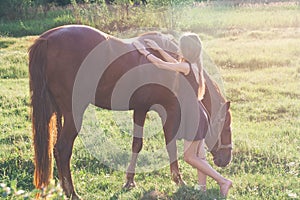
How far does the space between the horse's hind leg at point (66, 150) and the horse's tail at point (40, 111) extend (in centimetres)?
12

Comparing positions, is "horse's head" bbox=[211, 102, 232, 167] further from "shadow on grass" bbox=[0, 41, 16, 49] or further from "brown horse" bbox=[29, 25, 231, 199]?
"shadow on grass" bbox=[0, 41, 16, 49]

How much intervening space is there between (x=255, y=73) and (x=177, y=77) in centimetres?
554

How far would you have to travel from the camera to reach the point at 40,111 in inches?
167

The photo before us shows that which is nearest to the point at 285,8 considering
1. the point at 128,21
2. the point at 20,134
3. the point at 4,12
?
the point at 128,21

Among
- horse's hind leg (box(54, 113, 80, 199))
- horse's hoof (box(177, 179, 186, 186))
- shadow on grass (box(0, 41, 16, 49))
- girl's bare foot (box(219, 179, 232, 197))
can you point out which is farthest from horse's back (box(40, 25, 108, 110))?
shadow on grass (box(0, 41, 16, 49))

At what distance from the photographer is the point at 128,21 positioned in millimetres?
16875

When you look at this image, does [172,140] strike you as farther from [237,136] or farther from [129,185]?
[237,136]

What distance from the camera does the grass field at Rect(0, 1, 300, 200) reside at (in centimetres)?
446

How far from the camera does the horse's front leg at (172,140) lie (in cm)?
463

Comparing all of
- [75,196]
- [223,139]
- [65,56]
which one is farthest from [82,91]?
[223,139]

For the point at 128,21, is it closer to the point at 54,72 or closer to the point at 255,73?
the point at 255,73

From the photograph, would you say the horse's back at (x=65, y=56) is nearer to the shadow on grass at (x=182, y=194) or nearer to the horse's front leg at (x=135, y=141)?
the horse's front leg at (x=135, y=141)

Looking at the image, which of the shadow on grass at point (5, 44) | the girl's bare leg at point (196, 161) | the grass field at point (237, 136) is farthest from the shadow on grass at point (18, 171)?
the shadow on grass at point (5, 44)

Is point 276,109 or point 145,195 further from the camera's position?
point 276,109
